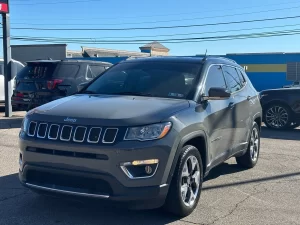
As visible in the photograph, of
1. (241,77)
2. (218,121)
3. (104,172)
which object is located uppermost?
(241,77)

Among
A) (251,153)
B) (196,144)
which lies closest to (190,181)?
(196,144)

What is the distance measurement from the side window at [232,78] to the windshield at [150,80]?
92cm

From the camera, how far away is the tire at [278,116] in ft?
40.6

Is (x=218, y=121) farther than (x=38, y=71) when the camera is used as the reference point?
No

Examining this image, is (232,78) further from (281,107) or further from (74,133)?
(281,107)

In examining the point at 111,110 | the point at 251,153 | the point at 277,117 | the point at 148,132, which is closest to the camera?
the point at 148,132

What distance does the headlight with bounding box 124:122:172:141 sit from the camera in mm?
4156

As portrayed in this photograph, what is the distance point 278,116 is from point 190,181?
8402 mm

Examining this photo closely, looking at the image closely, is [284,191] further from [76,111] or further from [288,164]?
[76,111]

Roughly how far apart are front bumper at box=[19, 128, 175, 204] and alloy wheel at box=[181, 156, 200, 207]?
0.46m

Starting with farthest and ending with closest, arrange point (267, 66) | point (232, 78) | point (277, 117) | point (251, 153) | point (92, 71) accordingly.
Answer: point (267, 66) → point (277, 117) → point (92, 71) → point (251, 153) → point (232, 78)

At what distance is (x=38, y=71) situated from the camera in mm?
11602

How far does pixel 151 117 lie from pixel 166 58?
1973 millimetres

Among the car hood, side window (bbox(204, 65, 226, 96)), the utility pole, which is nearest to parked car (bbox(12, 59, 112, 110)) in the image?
the utility pole
